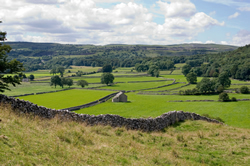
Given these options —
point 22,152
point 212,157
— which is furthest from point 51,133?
point 212,157

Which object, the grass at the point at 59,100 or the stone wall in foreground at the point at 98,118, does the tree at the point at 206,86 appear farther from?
the stone wall in foreground at the point at 98,118

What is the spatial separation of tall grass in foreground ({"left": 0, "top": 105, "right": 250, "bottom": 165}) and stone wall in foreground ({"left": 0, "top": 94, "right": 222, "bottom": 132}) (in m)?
0.90

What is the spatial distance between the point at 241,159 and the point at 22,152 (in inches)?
473

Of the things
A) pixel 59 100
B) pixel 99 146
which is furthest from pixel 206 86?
pixel 99 146

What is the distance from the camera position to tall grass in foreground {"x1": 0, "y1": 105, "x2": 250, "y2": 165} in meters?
9.41

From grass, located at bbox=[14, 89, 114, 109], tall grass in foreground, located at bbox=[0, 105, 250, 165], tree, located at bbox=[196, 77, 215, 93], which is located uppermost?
tall grass in foreground, located at bbox=[0, 105, 250, 165]

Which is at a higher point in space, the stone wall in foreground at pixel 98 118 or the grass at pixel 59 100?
the stone wall in foreground at pixel 98 118

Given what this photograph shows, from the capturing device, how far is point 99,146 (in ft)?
39.7

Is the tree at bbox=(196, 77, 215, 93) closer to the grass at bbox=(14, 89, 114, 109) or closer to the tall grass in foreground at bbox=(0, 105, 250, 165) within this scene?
the grass at bbox=(14, 89, 114, 109)

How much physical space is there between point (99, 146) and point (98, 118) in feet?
17.6

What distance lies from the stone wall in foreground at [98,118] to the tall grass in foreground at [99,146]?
Answer: 900 millimetres

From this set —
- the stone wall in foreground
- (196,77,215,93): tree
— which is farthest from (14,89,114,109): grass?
the stone wall in foreground

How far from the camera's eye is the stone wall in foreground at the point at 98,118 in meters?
14.9

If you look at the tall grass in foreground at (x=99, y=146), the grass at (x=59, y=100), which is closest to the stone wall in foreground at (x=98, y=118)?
the tall grass in foreground at (x=99, y=146)
